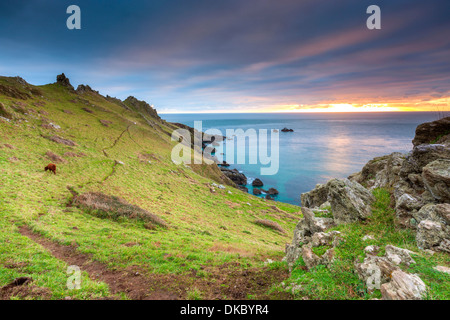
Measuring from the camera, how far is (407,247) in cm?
807

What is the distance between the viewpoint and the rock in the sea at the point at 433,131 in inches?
551

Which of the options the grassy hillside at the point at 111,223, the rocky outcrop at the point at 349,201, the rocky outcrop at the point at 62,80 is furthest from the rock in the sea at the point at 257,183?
the rocky outcrop at the point at 62,80

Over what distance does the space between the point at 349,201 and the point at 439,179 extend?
4.04 meters

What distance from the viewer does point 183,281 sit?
10.2 meters

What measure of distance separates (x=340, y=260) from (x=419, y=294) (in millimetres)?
2854

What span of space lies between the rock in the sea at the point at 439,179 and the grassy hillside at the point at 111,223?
32.3 feet

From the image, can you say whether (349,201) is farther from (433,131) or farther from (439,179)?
(433,131)

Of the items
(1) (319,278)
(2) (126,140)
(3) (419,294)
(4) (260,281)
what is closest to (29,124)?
(2) (126,140)

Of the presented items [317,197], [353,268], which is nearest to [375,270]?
[353,268]

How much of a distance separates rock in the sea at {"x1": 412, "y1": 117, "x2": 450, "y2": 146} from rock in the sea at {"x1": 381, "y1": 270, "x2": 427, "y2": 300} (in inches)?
532

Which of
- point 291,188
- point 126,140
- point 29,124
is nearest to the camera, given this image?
point 29,124

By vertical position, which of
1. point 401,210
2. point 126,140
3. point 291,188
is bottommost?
point 291,188

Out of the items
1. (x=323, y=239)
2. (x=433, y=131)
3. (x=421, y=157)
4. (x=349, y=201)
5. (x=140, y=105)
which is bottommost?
(x=323, y=239)

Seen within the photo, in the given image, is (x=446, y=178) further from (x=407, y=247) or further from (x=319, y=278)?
(x=319, y=278)
